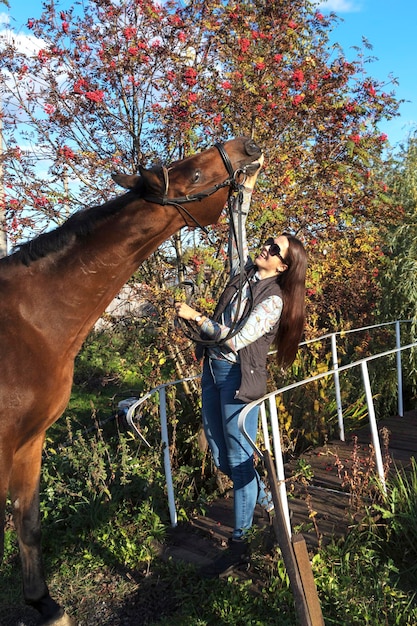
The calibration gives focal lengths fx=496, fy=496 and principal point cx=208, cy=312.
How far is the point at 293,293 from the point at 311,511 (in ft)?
4.16

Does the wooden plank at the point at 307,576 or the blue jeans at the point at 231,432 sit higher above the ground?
the blue jeans at the point at 231,432

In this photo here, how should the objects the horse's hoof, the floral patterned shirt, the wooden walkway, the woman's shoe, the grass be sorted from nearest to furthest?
the grass < the floral patterned shirt < the horse's hoof < the woman's shoe < the wooden walkway

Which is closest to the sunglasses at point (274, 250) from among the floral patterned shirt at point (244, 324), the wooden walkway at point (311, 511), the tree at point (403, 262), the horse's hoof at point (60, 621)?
the floral patterned shirt at point (244, 324)

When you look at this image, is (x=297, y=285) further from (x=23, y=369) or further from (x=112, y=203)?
(x=23, y=369)

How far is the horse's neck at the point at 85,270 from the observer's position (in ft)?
8.13

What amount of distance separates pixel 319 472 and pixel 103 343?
5.40 m

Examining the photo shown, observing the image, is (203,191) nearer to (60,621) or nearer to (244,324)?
(244,324)

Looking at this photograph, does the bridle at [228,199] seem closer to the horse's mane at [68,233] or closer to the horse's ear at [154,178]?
the horse's ear at [154,178]

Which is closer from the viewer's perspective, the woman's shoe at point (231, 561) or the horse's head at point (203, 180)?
the horse's head at point (203, 180)

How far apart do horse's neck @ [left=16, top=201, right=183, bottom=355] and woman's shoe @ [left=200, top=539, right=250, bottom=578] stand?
1.52m

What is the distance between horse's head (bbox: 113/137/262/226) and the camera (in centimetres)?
241

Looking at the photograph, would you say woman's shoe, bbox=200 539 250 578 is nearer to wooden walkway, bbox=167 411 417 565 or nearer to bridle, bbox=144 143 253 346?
wooden walkway, bbox=167 411 417 565

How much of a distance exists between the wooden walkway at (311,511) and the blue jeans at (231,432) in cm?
29

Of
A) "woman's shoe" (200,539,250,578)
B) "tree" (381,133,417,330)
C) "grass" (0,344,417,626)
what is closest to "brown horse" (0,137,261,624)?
"grass" (0,344,417,626)
